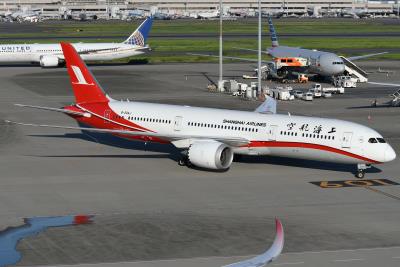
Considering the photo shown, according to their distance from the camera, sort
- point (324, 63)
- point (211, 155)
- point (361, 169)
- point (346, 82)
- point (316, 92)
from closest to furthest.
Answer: point (361, 169) < point (211, 155) < point (316, 92) < point (346, 82) < point (324, 63)

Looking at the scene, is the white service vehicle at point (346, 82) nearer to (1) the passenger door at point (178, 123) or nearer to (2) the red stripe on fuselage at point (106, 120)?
(2) the red stripe on fuselage at point (106, 120)

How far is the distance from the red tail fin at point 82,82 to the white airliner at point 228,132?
73mm

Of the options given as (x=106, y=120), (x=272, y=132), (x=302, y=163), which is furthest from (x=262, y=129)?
(x=106, y=120)

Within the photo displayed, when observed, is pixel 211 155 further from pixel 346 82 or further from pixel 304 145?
pixel 346 82

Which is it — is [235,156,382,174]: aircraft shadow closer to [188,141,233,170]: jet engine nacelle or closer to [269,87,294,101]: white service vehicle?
[188,141,233,170]: jet engine nacelle

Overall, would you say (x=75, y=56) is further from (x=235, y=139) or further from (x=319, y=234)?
(x=319, y=234)

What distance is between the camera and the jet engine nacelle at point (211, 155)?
52.2m

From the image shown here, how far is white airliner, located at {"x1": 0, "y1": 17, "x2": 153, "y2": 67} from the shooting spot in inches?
5015

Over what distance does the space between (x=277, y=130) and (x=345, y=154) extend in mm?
4434

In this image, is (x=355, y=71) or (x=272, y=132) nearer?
(x=272, y=132)

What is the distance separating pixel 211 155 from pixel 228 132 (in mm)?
3132

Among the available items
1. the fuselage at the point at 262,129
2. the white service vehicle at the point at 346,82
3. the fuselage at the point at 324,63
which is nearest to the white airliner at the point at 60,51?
the fuselage at the point at 324,63

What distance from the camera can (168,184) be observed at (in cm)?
5019

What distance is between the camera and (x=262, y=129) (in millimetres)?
53781
